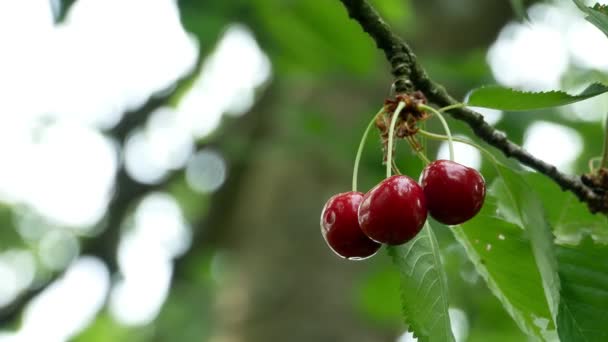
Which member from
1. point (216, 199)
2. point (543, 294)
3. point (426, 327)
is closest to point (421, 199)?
point (426, 327)

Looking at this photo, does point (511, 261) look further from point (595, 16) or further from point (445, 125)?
point (595, 16)

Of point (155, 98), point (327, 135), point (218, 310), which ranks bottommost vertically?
point (218, 310)

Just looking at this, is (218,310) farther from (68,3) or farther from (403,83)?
(403,83)

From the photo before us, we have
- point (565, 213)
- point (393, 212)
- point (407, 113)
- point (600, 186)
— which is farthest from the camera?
point (565, 213)

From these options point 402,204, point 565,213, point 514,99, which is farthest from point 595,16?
point 565,213

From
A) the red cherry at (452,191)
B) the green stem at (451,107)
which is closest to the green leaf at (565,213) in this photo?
the green stem at (451,107)

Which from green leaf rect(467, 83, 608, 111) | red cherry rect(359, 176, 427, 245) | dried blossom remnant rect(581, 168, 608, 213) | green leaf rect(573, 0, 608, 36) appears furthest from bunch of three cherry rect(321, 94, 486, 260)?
dried blossom remnant rect(581, 168, 608, 213)
